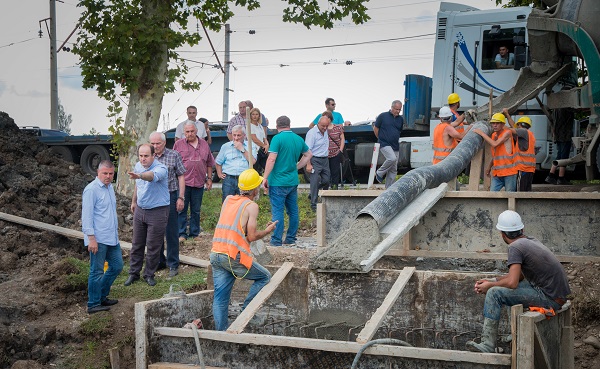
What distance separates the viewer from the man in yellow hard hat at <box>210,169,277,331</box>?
7695 mm

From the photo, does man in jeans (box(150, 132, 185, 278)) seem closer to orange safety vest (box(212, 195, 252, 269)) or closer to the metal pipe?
the metal pipe

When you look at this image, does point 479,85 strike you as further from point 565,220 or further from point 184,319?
point 184,319

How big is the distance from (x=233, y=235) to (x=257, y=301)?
0.67m

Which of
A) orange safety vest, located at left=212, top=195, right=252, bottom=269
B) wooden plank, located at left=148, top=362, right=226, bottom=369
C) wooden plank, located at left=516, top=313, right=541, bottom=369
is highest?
orange safety vest, located at left=212, top=195, right=252, bottom=269

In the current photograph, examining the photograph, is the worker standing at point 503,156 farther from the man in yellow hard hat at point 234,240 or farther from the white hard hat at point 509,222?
the man in yellow hard hat at point 234,240

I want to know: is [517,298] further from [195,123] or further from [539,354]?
[195,123]

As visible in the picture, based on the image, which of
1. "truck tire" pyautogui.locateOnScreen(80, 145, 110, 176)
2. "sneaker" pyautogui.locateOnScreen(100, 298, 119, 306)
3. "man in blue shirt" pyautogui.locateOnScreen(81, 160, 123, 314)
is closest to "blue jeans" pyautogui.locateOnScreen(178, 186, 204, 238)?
"sneaker" pyautogui.locateOnScreen(100, 298, 119, 306)

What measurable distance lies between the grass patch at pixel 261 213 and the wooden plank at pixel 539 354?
26.3ft

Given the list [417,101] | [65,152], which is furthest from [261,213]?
[65,152]

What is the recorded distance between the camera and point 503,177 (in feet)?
38.7

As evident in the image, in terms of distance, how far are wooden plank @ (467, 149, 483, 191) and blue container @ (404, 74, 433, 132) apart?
17.9 ft

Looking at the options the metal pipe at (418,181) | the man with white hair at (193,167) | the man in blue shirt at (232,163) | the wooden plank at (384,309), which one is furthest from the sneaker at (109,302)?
the wooden plank at (384,309)

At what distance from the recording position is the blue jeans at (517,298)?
6.91 metres

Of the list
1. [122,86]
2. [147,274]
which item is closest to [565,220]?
[147,274]
